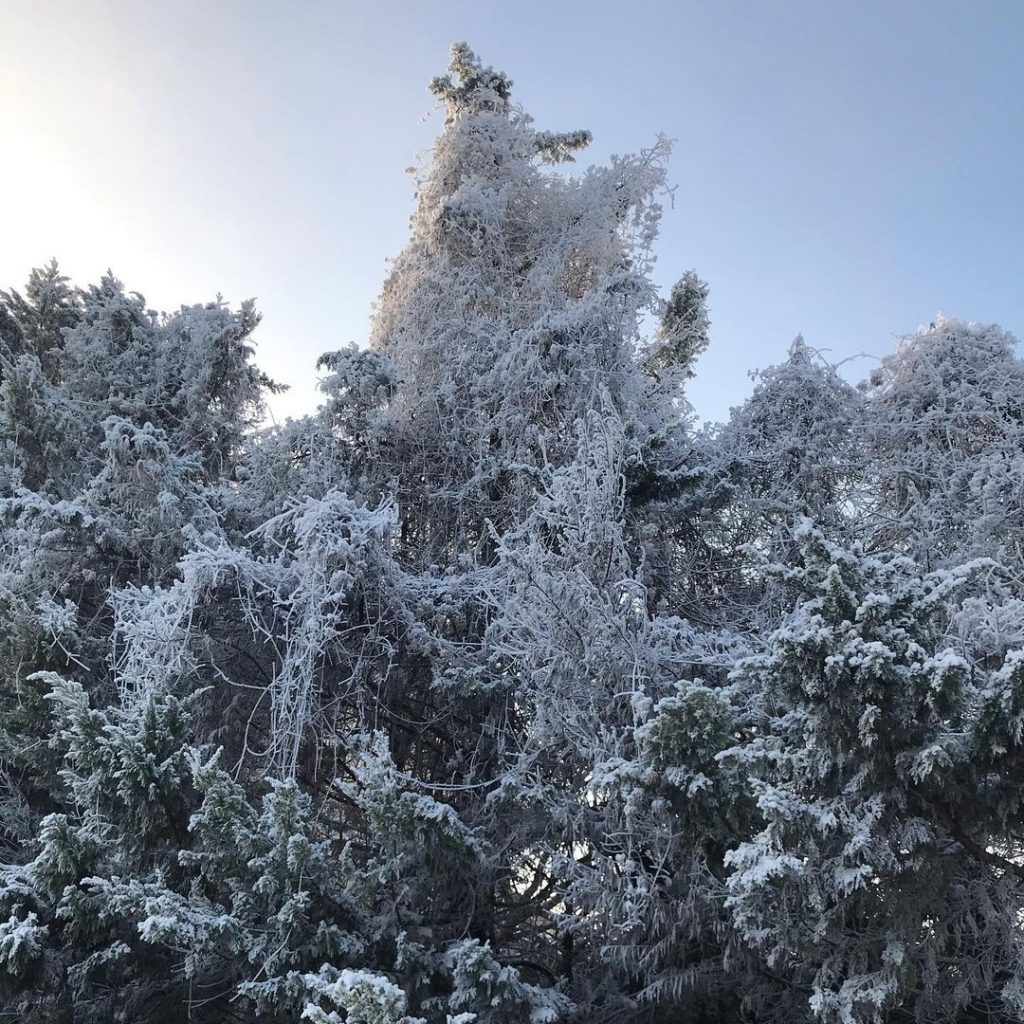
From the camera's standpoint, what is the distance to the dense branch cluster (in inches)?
161

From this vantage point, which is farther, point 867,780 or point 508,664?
point 508,664

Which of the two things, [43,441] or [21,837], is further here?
[43,441]

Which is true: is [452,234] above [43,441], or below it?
above

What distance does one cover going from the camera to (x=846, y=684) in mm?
3871

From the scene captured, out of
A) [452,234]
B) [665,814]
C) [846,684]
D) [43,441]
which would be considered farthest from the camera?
[452,234]

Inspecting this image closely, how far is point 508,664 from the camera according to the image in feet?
21.5

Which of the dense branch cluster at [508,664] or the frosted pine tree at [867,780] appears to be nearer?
the frosted pine tree at [867,780]

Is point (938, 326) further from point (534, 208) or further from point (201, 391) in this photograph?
point (201, 391)

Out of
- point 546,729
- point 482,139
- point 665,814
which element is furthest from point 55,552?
point 482,139

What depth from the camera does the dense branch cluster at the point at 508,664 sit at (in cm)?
409

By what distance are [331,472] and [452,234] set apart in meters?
3.46

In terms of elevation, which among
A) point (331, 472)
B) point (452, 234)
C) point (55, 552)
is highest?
point (452, 234)

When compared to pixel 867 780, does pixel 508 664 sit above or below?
above

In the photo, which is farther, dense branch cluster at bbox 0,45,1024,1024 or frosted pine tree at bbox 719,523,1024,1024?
dense branch cluster at bbox 0,45,1024,1024
